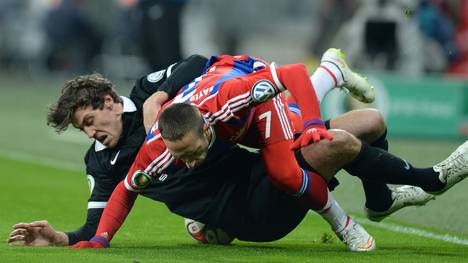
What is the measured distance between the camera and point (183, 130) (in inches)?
238

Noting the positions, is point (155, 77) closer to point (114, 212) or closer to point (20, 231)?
point (114, 212)

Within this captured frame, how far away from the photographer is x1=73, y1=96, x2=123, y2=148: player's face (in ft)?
22.3

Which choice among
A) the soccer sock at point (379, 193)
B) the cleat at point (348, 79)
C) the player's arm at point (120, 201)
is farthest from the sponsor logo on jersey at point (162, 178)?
the cleat at point (348, 79)

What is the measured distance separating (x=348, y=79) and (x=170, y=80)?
1.13m

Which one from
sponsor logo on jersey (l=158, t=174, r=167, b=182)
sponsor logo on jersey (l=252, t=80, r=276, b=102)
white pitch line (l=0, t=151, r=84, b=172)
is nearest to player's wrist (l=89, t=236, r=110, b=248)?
sponsor logo on jersey (l=158, t=174, r=167, b=182)

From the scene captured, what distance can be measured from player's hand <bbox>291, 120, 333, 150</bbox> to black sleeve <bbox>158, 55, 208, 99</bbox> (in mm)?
1340

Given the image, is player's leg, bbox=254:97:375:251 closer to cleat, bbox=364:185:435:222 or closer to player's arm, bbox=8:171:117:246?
cleat, bbox=364:185:435:222

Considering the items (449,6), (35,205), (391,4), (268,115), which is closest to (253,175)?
(268,115)

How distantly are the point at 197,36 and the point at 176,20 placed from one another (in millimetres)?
10881

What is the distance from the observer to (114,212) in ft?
21.4

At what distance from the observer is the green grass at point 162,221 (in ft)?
20.9

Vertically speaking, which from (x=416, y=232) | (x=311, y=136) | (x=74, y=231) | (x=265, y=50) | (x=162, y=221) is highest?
(x=311, y=136)

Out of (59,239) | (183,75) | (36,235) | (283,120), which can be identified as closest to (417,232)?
(283,120)

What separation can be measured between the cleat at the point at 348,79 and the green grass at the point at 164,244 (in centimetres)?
94
